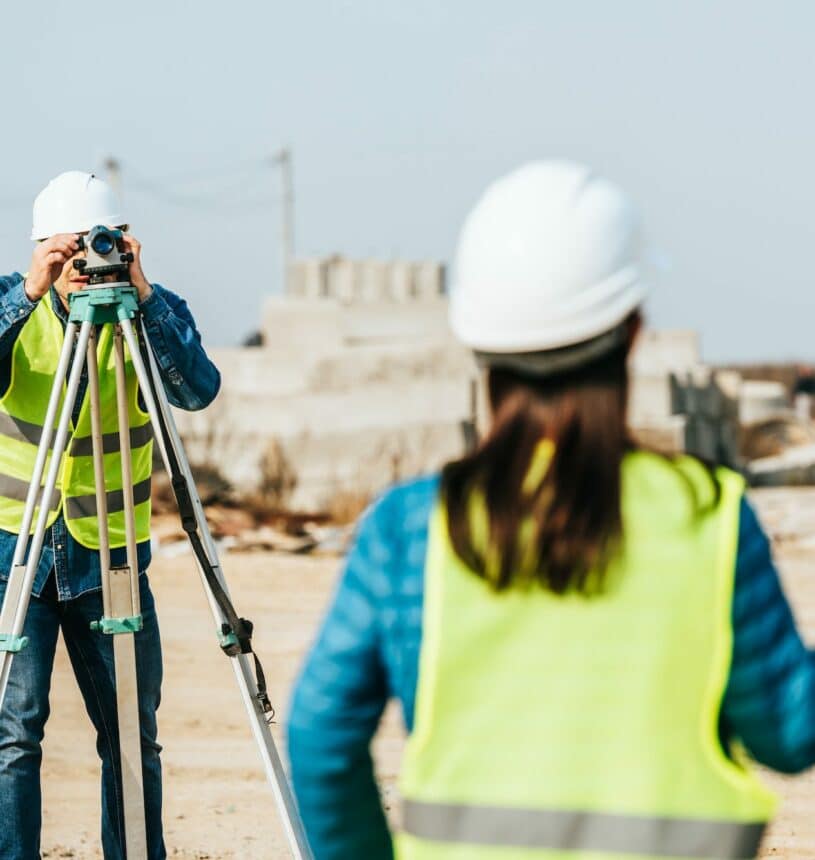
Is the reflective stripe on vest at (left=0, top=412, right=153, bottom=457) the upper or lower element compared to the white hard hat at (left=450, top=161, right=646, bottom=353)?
lower

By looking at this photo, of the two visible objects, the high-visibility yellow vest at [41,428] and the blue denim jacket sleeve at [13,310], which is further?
the high-visibility yellow vest at [41,428]

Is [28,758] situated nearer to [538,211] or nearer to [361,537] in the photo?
[361,537]

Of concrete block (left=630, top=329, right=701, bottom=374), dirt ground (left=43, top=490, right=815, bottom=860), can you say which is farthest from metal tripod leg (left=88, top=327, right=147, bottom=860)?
concrete block (left=630, top=329, right=701, bottom=374)

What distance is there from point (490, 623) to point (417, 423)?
13.9m

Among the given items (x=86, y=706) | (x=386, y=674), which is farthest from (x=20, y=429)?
(x=386, y=674)

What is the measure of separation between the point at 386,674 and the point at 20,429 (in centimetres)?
225

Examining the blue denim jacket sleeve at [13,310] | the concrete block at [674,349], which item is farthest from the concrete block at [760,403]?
the blue denim jacket sleeve at [13,310]

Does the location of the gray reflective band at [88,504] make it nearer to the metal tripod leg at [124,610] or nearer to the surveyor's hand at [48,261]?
the metal tripod leg at [124,610]

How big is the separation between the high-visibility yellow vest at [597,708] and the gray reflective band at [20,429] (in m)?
2.32

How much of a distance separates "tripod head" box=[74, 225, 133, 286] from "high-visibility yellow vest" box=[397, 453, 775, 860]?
6.54ft

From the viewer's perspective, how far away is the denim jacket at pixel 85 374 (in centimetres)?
382

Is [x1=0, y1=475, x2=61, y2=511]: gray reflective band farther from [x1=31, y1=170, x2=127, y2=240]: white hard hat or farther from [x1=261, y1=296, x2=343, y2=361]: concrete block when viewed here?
[x1=261, y1=296, x2=343, y2=361]: concrete block

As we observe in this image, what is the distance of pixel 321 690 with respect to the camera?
6.30 ft

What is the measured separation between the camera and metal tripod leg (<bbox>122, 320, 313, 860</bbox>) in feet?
12.2
